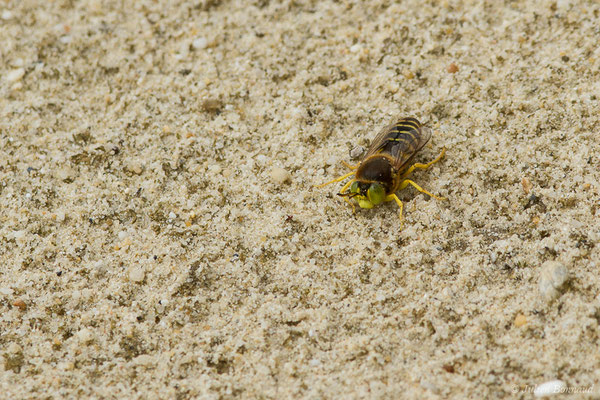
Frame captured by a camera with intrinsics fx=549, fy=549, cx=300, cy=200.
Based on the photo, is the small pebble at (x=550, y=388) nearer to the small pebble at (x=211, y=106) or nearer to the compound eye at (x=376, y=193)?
the compound eye at (x=376, y=193)

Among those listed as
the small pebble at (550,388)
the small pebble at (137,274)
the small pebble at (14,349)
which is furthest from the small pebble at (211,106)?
the small pebble at (550,388)

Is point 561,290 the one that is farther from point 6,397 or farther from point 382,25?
point 6,397

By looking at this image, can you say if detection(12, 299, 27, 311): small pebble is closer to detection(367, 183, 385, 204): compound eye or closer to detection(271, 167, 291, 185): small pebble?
detection(271, 167, 291, 185): small pebble

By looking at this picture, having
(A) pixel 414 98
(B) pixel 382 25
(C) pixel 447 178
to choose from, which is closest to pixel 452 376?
(C) pixel 447 178

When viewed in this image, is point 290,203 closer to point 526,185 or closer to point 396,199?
point 396,199

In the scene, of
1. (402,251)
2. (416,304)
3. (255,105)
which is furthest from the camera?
(255,105)

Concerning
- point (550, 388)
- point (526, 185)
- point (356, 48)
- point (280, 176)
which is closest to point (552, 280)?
point (550, 388)
